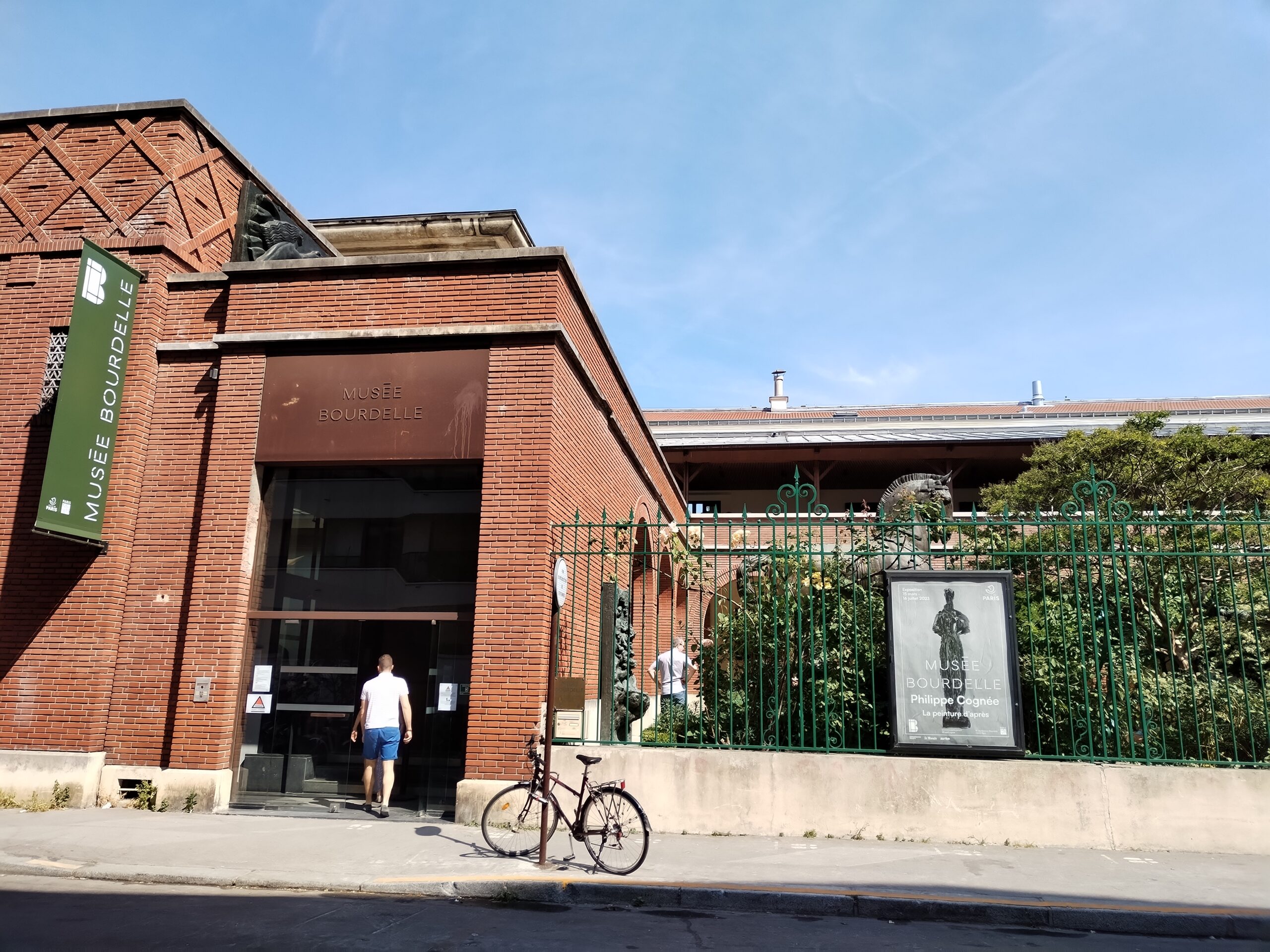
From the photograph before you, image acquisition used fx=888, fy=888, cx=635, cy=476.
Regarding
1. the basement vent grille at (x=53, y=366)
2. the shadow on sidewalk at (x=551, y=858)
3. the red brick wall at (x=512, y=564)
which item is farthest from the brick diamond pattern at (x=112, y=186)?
the shadow on sidewalk at (x=551, y=858)

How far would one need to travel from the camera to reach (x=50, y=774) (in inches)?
364

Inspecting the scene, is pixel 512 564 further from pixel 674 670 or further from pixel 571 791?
pixel 674 670

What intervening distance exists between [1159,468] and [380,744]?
16.0 meters

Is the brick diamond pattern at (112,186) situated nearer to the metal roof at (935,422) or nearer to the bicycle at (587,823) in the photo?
the bicycle at (587,823)

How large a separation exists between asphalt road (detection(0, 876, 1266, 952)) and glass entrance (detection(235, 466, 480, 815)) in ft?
10.2

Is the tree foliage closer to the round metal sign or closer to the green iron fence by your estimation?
the green iron fence

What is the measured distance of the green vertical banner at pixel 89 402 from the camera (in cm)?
925

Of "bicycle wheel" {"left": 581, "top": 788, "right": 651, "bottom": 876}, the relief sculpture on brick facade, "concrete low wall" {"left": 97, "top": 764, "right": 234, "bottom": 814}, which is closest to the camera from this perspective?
"bicycle wheel" {"left": 581, "top": 788, "right": 651, "bottom": 876}

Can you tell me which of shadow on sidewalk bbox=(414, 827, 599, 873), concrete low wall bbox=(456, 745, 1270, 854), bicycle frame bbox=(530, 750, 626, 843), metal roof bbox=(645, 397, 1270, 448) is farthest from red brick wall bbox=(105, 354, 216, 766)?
A: metal roof bbox=(645, 397, 1270, 448)

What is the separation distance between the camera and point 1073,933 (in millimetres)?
5777

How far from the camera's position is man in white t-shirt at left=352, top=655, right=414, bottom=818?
8961mm

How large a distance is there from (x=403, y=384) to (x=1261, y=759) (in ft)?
32.4

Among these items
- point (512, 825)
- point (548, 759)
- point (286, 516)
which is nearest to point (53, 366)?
point (286, 516)

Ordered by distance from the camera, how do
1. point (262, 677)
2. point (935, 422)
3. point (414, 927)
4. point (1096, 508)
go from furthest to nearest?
1. point (935, 422)
2. point (262, 677)
3. point (1096, 508)
4. point (414, 927)
